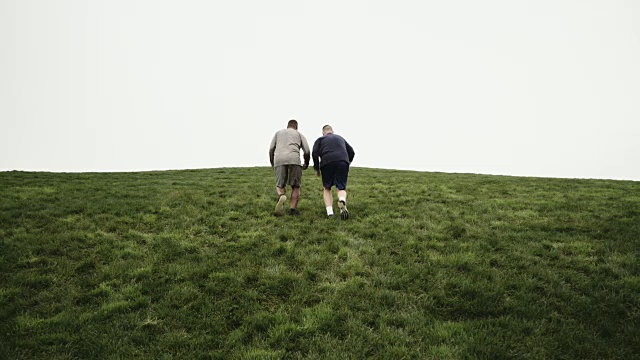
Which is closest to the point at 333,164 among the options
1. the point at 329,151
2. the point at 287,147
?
the point at 329,151

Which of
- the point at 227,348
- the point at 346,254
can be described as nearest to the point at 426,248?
the point at 346,254

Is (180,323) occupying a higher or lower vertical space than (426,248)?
lower

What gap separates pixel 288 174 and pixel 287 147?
837 mm

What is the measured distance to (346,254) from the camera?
24.7 ft

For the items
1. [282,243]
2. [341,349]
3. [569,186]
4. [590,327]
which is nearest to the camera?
[341,349]

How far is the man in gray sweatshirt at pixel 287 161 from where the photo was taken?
10.2m

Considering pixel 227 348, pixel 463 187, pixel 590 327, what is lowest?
pixel 227 348

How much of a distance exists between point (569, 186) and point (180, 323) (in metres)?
16.2

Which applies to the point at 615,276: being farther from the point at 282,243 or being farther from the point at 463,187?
the point at 463,187

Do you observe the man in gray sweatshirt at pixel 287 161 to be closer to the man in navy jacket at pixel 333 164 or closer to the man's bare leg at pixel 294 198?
the man's bare leg at pixel 294 198

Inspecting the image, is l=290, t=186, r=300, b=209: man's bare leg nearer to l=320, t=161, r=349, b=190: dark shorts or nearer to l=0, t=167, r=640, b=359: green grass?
l=0, t=167, r=640, b=359: green grass

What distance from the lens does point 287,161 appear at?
1016 centimetres

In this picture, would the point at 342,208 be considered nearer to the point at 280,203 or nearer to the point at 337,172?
the point at 337,172

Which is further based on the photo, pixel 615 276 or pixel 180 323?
pixel 615 276
